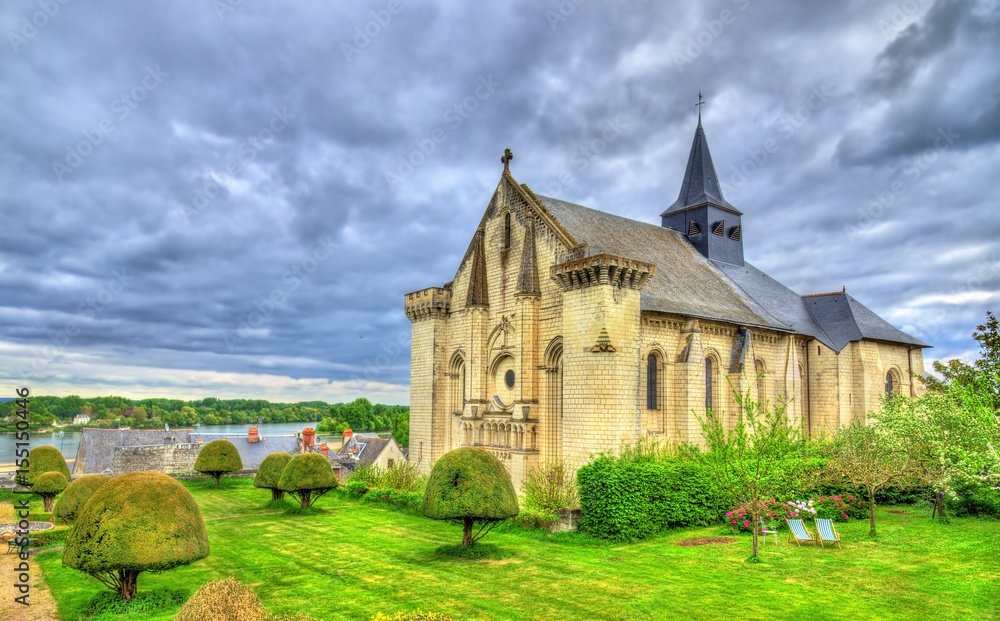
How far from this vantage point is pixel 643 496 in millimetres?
20375

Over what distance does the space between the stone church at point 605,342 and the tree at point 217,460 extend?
36.4 ft

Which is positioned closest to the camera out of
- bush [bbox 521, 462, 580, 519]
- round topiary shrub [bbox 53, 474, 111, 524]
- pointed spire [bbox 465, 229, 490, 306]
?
bush [bbox 521, 462, 580, 519]

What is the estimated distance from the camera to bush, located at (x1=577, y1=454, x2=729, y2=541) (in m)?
19.9

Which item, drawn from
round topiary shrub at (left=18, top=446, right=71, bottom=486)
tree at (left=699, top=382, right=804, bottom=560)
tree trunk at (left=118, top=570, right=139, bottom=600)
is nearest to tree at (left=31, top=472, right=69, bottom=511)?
round topiary shrub at (left=18, top=446, right=71, bottom=486)

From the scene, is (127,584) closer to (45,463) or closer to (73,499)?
(73,499)

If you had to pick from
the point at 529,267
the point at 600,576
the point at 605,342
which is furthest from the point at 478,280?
the point at 600,576

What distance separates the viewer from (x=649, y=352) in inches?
990

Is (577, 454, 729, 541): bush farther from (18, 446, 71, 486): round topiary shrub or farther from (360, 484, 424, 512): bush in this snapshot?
(18, 446, 71, 486): round topiary shrub

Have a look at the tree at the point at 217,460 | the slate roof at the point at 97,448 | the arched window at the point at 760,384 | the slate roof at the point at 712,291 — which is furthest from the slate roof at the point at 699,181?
the slate roof at the point at 97,448

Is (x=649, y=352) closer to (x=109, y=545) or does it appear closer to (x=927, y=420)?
(x=927, y=420)

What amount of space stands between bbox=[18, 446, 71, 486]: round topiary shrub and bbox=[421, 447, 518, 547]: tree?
22.2 m

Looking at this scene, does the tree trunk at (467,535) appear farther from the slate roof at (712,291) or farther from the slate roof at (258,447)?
the slate roof at (258,447)

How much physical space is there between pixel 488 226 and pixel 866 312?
2331cm

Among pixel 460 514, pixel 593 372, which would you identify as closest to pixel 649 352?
pixel 593 372
